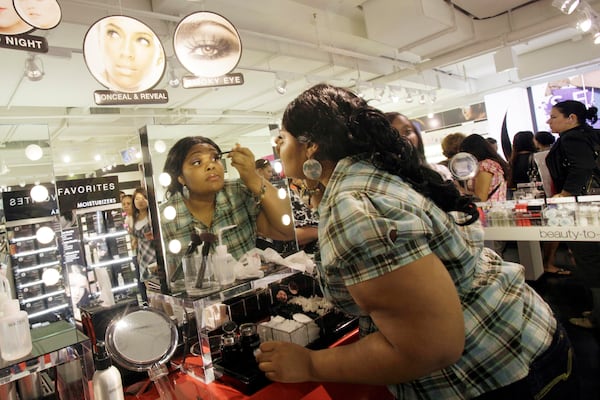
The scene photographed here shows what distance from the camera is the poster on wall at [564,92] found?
891cm

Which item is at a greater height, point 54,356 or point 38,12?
point 38,12

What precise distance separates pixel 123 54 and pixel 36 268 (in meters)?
1.46

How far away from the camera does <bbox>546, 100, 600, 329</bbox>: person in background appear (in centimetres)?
327

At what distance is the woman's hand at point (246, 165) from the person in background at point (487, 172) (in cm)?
310

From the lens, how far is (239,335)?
1.54 meters

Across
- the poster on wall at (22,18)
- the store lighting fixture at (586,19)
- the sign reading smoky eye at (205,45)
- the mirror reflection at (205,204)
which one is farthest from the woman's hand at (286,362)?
the store lighting fixture at (586,19)

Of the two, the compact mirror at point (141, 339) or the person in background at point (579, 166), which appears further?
the person in background at point (579, 166)

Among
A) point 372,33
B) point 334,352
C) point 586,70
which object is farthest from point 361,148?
point 586,70

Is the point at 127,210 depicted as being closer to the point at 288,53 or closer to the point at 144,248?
the point at 144,248

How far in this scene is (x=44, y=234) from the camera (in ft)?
4.83

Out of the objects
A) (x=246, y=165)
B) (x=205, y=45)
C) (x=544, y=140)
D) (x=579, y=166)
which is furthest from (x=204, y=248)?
(x=544, y=140)

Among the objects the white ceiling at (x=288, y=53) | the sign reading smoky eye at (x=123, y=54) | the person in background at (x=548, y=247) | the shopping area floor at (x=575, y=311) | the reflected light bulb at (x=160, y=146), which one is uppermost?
the white ceiling at (x=288, y=53)

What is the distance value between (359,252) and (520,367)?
1.82ft

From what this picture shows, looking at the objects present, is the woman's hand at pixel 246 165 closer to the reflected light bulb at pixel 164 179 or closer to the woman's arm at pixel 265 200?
the woman's arm at pixel 265 200
